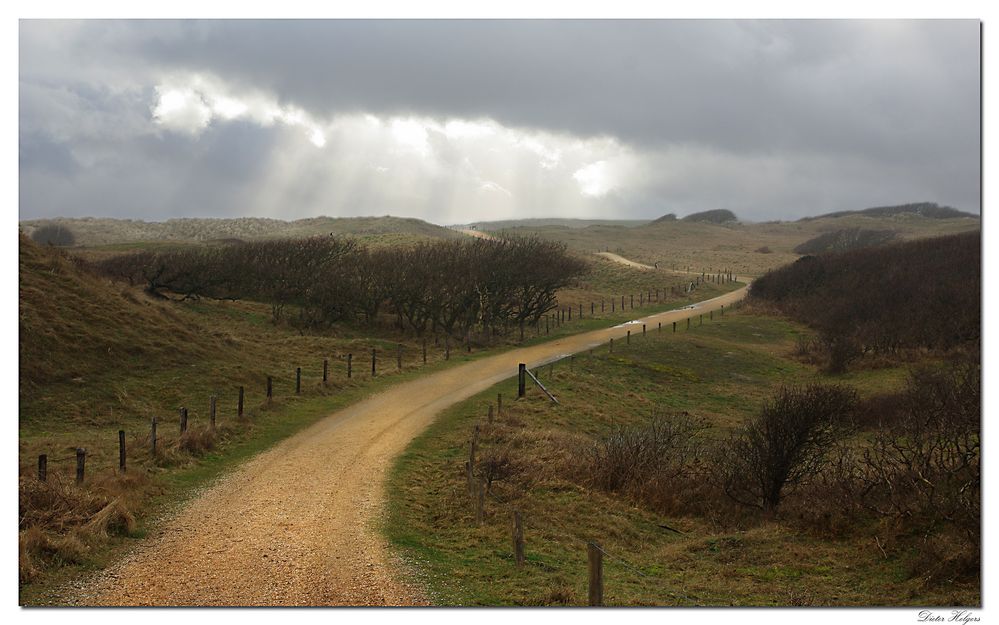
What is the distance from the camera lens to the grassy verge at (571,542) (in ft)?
30.8

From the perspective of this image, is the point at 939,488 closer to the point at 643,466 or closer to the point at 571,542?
the point at 571,542

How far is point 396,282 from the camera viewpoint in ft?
139

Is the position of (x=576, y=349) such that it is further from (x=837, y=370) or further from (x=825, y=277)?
(x=825, y=277)

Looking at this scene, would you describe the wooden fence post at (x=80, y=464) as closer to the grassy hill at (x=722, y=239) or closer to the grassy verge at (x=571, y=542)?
the grassy verge at (x=571, y=542)

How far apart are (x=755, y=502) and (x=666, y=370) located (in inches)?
834

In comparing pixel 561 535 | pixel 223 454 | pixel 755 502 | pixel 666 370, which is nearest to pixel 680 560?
pixel 561 535

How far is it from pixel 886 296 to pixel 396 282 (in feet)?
109

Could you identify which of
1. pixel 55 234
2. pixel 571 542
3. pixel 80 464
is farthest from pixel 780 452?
pixel 55 234

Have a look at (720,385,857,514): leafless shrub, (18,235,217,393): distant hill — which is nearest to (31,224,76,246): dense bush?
(18,235,217,393): distant hill

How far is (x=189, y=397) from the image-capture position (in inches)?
898

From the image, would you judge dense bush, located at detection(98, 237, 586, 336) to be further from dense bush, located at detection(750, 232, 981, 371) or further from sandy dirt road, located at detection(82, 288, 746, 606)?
sandy dirt road, located at detection(82, 288, 746, 606)

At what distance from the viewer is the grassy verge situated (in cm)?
939

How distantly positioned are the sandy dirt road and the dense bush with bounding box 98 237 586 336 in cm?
2147

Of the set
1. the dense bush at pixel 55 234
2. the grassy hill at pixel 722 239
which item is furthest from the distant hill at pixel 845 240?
the dense bush at pixel 55 234
